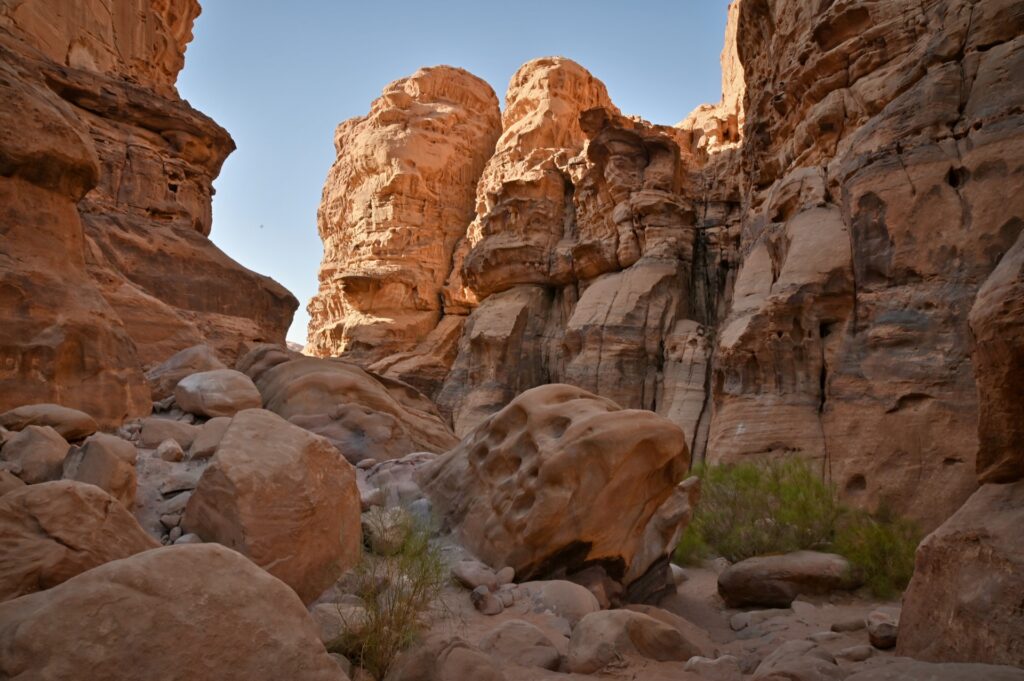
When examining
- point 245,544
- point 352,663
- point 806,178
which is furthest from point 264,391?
point 806,178

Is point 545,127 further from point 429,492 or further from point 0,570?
point 0,570

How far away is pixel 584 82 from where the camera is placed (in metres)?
32.4

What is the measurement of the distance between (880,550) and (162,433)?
276 inches

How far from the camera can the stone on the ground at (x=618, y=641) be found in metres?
4.07

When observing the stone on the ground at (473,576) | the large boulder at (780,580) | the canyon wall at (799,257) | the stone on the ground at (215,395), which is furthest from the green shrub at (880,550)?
the stone on the ground at (215,395)

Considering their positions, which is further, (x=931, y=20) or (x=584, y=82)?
(x=584, y=82)

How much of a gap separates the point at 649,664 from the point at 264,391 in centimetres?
538

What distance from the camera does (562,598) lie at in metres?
4.86

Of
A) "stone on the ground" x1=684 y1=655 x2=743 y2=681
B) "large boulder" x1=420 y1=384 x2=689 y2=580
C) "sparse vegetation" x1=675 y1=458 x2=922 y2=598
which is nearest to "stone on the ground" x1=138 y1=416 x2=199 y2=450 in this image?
"large boulder" x1=420 y1=384 x2=689 y2=580

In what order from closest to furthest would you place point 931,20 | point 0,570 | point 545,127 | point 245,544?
point 0,570, point 245,544, point 931,20, point 545,127

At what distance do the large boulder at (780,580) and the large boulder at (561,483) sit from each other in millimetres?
1554

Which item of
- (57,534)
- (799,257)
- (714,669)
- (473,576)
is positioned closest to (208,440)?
(473,576)

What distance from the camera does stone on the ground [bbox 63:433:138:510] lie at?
12.9 ft

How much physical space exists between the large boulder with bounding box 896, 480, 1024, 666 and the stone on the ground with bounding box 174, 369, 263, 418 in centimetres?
507
